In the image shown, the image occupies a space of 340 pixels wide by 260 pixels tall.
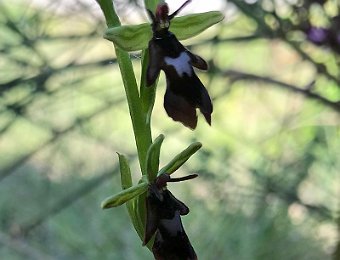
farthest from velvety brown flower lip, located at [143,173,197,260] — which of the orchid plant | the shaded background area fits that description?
the shaded background area

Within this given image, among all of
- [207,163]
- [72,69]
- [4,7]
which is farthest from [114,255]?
[4,7]

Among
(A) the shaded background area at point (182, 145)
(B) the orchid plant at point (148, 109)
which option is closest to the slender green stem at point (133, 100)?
(B) the orchid plant at point (148, 109)

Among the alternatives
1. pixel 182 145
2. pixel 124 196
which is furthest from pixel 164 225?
pixel 182 145

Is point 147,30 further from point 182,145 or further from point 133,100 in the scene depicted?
point 182,145

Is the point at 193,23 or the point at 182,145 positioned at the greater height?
the point at 193,23

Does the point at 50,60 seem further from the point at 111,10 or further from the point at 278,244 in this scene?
the point at 111,10

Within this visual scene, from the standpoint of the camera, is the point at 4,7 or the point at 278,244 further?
the point at 278,244
